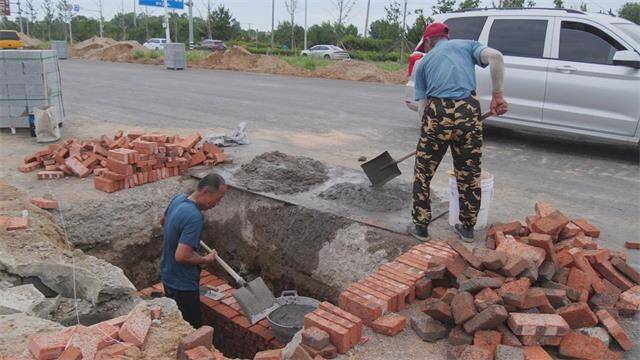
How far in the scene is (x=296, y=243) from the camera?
5.05 m

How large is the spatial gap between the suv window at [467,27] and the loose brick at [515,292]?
5.55 m

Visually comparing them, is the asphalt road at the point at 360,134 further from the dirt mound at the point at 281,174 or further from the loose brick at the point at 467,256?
the loose brick at the point at 467,256

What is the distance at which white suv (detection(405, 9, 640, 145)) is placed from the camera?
6.64 meters

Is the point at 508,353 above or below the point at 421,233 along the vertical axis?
below

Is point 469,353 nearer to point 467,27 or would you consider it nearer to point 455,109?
point 455,109

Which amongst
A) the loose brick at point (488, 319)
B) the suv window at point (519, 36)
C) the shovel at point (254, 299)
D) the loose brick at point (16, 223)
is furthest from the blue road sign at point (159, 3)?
the loose brick at point (488, 319)

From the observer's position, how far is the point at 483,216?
4477mm

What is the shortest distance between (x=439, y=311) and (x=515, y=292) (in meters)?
0.47

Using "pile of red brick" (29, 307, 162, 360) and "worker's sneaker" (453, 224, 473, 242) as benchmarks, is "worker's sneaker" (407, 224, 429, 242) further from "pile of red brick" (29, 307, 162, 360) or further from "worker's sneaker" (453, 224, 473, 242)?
"pile of red brick" (29, 307, 162, 360)

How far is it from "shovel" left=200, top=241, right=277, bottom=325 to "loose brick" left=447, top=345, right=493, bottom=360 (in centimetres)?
170

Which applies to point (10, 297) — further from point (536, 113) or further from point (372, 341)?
point (536, 113)

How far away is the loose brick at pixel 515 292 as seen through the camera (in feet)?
9.91

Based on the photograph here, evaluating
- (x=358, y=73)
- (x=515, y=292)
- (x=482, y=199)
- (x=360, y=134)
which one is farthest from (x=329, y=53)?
(x=515, y=292)

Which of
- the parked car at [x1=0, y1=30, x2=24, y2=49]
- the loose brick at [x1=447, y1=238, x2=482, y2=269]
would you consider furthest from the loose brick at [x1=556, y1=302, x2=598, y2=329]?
the parked car at [x1=0, y1=30, x2=24, y2=49]
